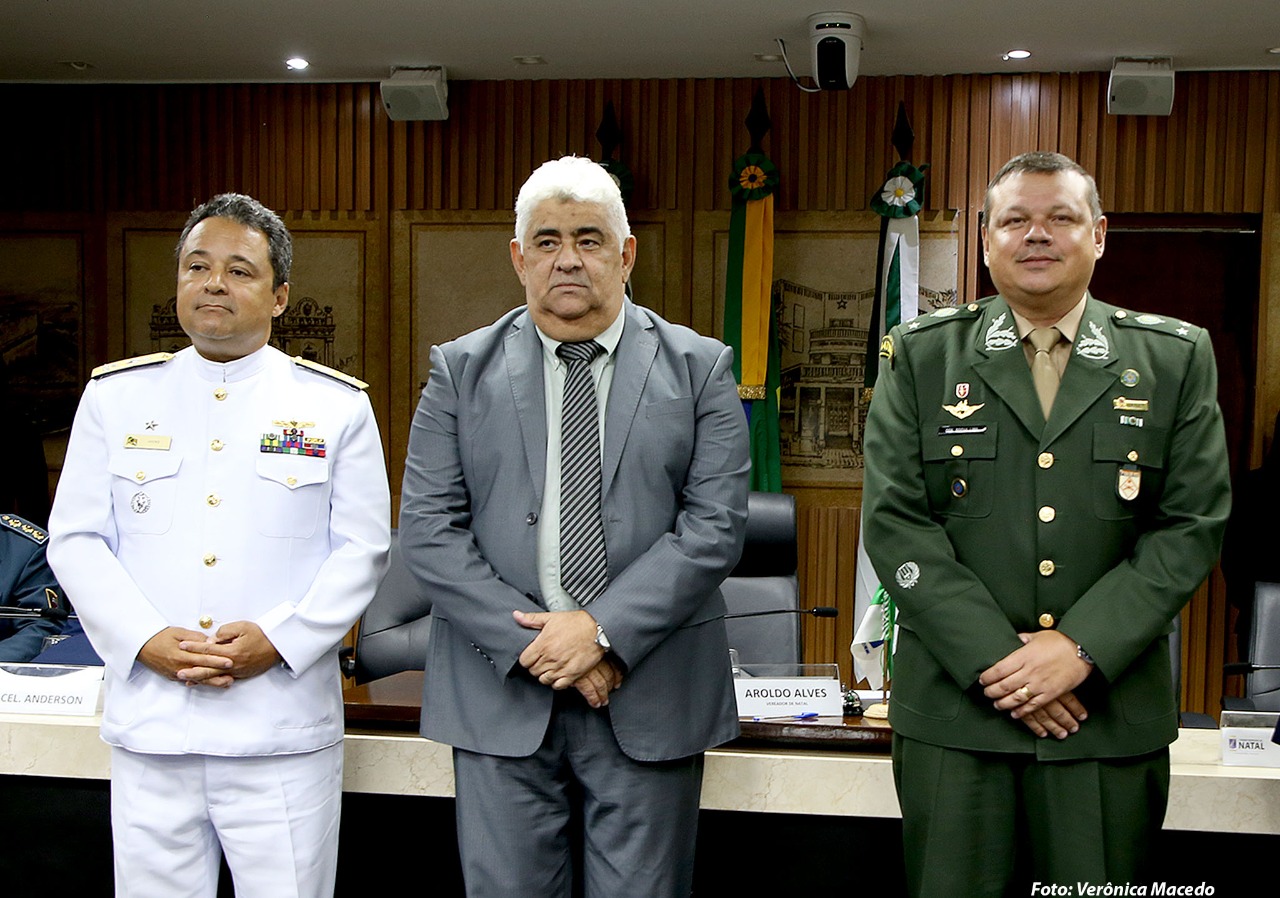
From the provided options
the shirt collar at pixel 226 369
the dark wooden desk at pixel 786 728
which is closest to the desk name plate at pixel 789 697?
the dark wooden desk at pixel 786 728

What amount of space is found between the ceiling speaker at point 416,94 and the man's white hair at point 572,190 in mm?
3479

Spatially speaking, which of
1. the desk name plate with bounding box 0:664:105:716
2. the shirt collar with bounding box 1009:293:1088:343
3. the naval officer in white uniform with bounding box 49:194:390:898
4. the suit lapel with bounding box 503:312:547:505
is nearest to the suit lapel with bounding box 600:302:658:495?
the suit lapel with bounding box 503:312:547:505

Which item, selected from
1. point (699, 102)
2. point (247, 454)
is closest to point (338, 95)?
point (699, 102)

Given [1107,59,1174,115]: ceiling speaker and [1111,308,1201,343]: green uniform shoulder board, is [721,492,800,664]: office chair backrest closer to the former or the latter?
[1111,308,1201,343]: green uniform shoulder board

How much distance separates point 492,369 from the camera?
215 centimetres

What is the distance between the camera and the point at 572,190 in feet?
6.81

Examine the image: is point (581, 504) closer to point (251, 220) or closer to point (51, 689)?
point (251, 220)

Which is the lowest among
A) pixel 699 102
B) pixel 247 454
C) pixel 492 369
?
pixel 247 454

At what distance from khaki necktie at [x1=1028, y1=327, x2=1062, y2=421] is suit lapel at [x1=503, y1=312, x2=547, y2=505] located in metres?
0.82

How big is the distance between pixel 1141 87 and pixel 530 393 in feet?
13.1

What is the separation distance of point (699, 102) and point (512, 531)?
12.8 ft

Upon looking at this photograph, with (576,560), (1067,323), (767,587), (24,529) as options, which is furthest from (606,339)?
(24,529)

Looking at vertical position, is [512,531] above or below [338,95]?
below

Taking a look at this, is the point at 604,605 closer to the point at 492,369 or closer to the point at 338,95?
the point at 492,369
